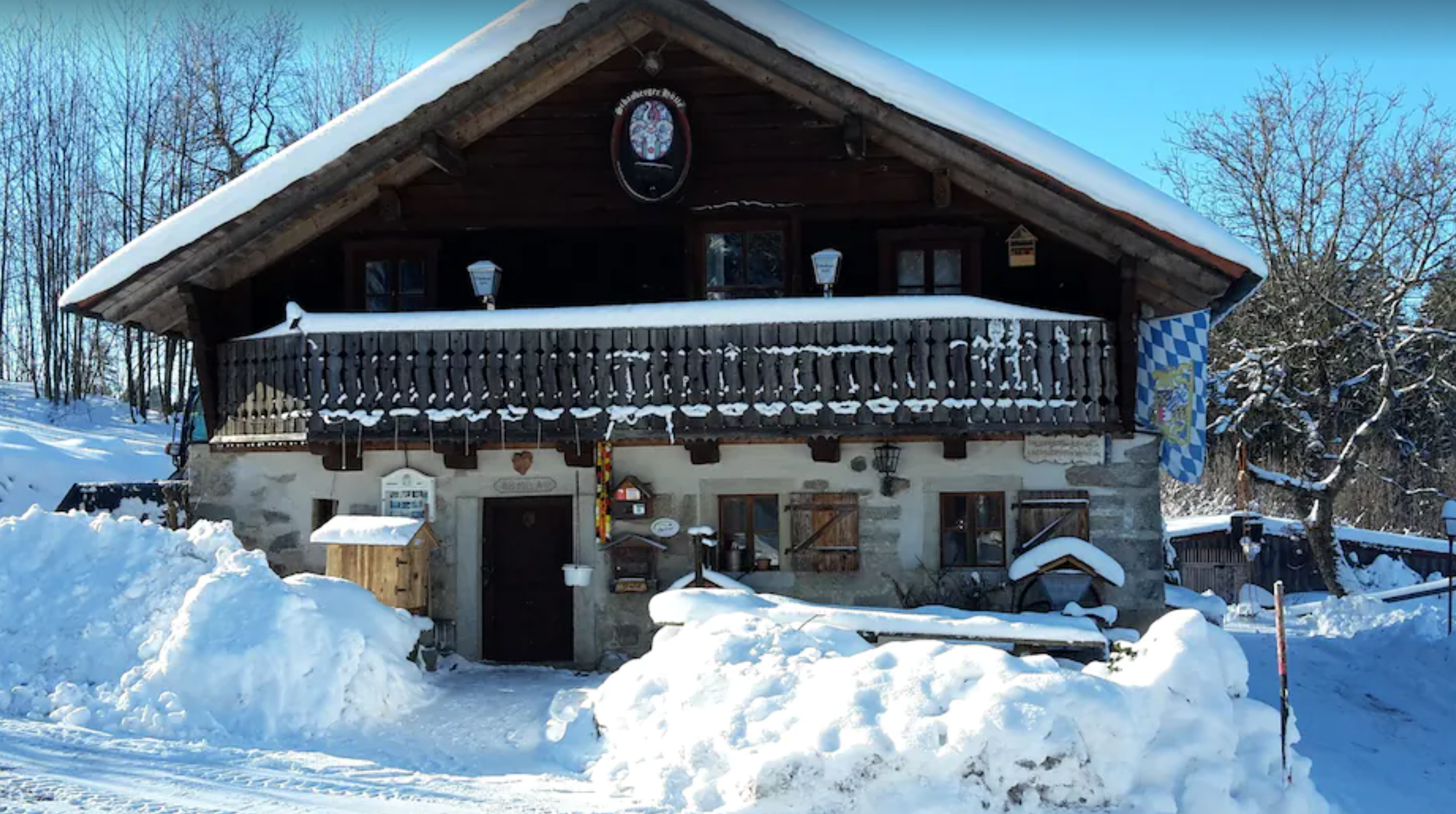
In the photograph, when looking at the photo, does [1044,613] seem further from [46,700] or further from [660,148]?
[46,700]

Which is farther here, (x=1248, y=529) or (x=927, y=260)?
(x=1248, y=529)

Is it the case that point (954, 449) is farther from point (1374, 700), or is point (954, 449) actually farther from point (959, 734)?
point (1374, 700)

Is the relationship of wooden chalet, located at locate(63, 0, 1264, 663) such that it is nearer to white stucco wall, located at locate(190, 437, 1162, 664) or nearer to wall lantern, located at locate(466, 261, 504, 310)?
white stucco wall, located at locate(190, 437, 1162, 664)

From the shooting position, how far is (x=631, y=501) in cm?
1289

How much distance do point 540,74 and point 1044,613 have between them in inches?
310

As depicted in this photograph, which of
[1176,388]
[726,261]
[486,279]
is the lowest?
[1176,388]

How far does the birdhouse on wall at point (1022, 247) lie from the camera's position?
514 inches

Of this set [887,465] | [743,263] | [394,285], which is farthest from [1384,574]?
[394,285]

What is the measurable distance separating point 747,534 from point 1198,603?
17.0 feet

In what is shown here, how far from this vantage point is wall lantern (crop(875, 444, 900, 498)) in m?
12.6

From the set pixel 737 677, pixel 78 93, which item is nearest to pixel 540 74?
pixel 737 677

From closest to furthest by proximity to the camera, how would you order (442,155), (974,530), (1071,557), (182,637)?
(182,637)
(1071,557)
(974,530)
(442,155)

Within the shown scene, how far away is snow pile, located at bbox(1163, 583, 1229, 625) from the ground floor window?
4253 mm

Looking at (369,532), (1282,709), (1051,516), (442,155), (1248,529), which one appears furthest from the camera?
(1248,529)
